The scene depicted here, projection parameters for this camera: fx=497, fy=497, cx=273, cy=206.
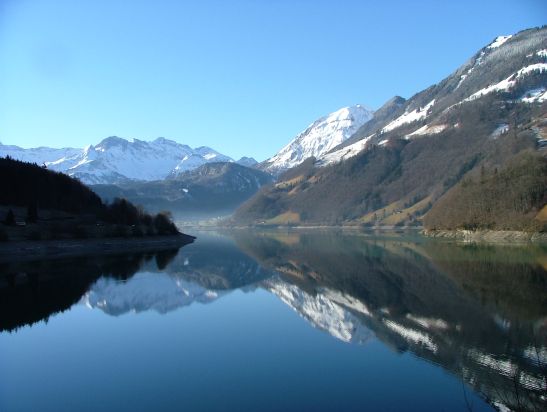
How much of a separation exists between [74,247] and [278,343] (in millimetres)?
59248

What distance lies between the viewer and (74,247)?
7488 centimetres

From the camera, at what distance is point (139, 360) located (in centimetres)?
2100

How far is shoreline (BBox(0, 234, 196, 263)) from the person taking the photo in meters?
63.9

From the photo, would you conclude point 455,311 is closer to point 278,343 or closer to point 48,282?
point 278,343

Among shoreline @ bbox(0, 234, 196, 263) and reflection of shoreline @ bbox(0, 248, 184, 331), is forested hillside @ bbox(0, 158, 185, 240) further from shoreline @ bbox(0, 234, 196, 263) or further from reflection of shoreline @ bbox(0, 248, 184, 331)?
reflection of shoreline @ bbox(0, 248, 184, 331)

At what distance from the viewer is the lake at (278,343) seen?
16453 millimetres

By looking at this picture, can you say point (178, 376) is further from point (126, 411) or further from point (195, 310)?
point (195, 310)

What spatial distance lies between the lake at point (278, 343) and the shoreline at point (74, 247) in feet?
59.6

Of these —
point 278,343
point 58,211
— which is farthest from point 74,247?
point 278,343

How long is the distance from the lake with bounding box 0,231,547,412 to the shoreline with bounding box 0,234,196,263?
59.6 ft

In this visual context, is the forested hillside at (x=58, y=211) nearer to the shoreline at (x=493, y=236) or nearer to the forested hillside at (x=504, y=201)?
the shoreline at (x=493, y=236)

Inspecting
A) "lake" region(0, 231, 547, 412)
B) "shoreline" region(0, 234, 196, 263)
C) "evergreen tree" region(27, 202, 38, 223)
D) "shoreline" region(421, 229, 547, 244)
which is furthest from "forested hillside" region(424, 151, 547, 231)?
"evergreen tree" region(27, 202, 38, 223)

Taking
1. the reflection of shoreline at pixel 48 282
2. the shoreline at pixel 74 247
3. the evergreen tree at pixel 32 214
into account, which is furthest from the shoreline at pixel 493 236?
the evergreen tree at pixel 32 214

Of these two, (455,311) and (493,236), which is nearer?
(455,311)
